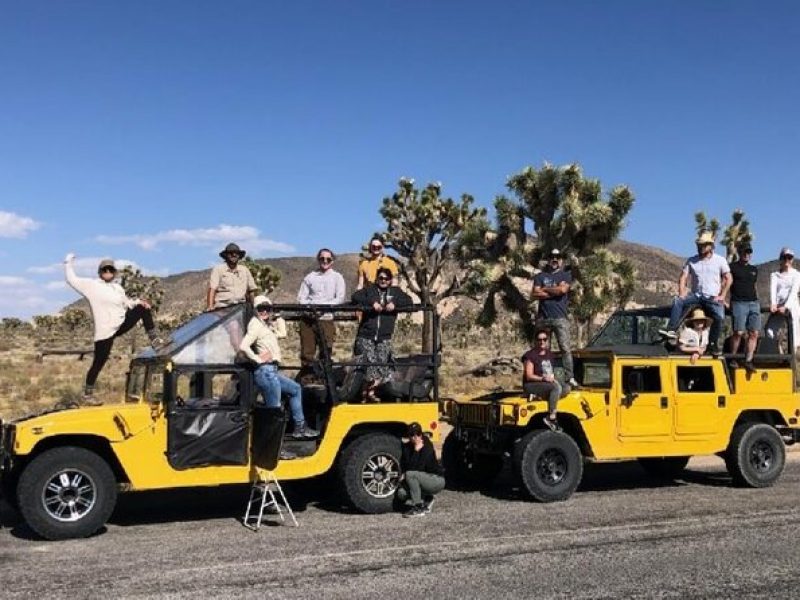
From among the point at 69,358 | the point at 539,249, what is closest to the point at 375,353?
the point at 539,249

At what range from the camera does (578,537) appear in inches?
316

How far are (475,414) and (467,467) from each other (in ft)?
2.88

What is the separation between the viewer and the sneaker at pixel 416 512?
8.90m

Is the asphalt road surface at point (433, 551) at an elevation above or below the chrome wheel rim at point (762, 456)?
below

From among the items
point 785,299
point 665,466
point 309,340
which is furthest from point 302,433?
point 785,299

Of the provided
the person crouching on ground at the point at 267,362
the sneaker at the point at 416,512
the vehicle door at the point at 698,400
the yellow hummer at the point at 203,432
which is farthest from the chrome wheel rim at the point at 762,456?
the person crouching on ground at the point at 267,362

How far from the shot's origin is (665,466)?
12.3 m

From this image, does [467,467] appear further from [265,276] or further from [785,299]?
[265,276]

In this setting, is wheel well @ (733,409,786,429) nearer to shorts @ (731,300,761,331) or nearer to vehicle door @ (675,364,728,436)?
vehicle door @ (675,364,728,436)

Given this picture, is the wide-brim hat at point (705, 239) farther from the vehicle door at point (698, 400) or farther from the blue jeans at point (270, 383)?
the blue jeans at point (270, 383)

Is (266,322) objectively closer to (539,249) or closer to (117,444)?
(117,444)

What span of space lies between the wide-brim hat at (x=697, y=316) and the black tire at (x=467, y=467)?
10.9 ft

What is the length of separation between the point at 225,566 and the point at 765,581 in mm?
4333

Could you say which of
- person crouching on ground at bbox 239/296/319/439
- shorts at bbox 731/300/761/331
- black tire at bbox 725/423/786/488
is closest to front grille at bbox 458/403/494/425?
person crouching on ground at bbox 239/296/319/439
